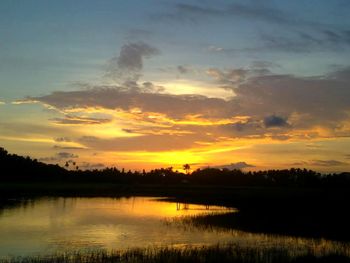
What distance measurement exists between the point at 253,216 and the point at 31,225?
21.4 meters

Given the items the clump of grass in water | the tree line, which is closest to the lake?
the clump of grass in water

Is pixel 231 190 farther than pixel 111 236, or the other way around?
pixel 231 190

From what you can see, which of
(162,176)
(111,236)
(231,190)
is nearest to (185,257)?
(111,236)

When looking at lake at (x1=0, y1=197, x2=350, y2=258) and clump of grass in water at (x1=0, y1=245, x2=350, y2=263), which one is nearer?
clump of grass in water at (x1=0, y1=245, x2=350, y2=263)

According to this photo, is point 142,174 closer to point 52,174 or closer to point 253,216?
point 52,174

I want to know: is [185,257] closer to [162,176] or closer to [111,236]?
[111,236]

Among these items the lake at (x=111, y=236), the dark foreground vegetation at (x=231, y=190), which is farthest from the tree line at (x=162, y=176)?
the lake at (x=111, y=236)

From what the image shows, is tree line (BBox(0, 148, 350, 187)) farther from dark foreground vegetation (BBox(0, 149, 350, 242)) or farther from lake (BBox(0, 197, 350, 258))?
lake (BBox(0, 197, 350, 258))

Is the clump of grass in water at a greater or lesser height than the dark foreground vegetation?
lesser

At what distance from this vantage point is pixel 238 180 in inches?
5305

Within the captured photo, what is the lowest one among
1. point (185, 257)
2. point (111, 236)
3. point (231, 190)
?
point (111, 236)

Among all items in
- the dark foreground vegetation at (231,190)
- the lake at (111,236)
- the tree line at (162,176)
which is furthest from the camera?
the tree line at (162,176)

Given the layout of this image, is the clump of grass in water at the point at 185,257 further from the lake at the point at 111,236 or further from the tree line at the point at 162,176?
the tree line at the point at 162,176

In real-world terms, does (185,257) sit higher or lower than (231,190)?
lower
